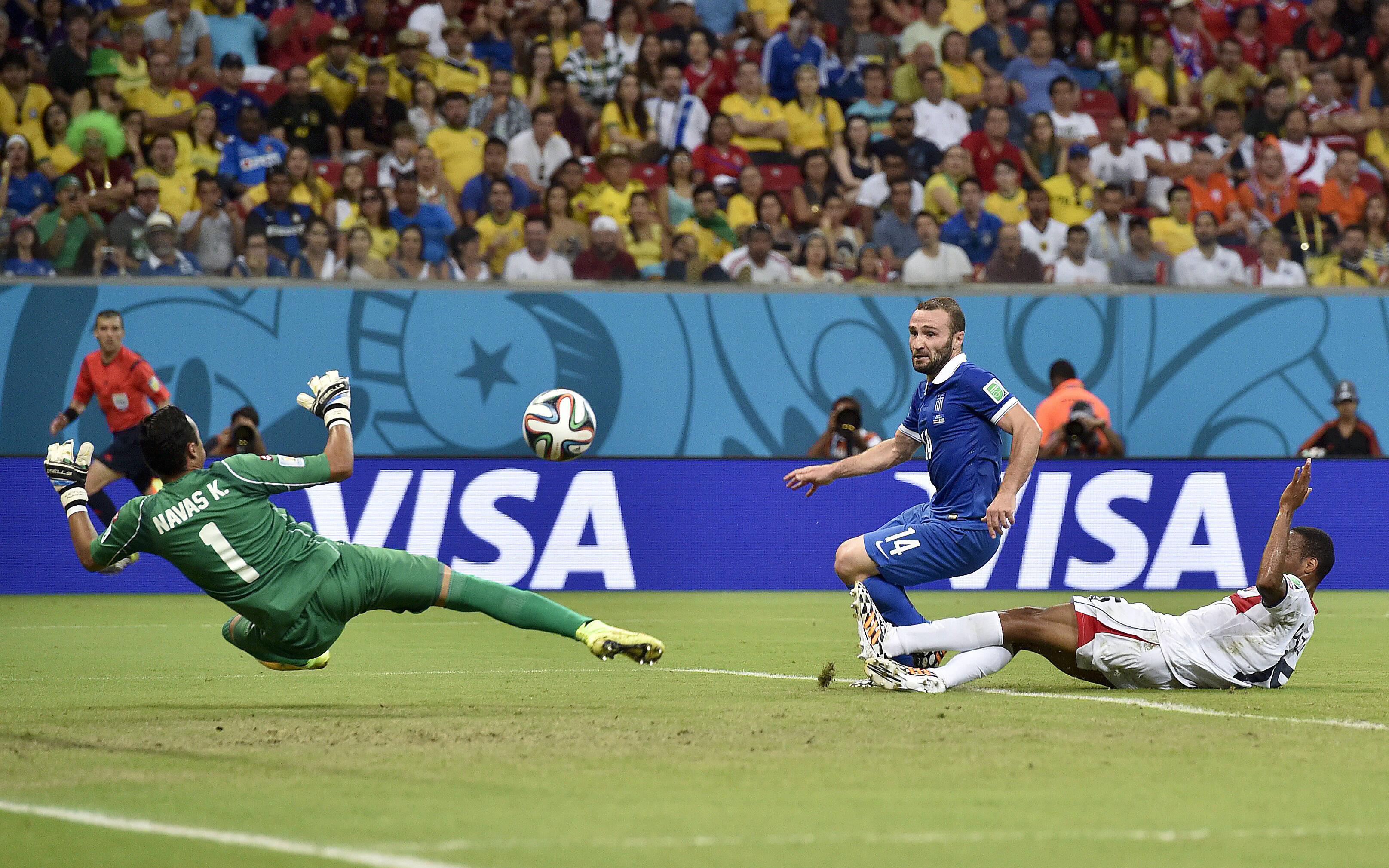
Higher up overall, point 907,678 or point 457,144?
point 457,144

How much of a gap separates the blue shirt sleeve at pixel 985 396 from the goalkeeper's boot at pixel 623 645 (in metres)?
2.09

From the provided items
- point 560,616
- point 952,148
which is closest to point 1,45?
point 952,148

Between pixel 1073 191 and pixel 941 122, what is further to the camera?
pixel 941 122

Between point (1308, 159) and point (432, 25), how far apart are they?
10.6m

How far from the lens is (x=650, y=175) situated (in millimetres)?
18391

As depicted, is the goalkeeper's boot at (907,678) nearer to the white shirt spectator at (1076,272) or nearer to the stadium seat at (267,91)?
the white shirt spectator at (1076,272)

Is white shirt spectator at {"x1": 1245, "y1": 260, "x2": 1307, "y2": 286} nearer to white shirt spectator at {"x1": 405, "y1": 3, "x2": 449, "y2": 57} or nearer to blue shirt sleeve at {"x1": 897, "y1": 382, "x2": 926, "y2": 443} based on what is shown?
white shirt spectator at {"x1": 405, "y1": 3, "x2": 449, "y2": 57}

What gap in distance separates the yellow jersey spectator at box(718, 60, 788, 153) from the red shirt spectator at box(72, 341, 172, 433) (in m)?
7.25

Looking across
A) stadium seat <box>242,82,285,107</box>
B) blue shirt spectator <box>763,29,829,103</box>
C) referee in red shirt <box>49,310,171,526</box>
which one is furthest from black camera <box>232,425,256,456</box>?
blue shirt spectator <box>763,29,829,103</box>

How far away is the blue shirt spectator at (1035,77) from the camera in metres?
20.1

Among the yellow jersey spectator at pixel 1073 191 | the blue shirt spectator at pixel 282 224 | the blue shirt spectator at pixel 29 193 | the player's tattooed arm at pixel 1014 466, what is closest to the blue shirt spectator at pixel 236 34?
the blue shirt spectator at pixel 282 224

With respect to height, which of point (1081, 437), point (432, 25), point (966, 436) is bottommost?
point (1081, 437)

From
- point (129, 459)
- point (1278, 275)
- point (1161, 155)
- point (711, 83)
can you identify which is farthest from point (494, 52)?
point (1278, 275)

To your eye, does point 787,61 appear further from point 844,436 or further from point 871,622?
point 871,622
